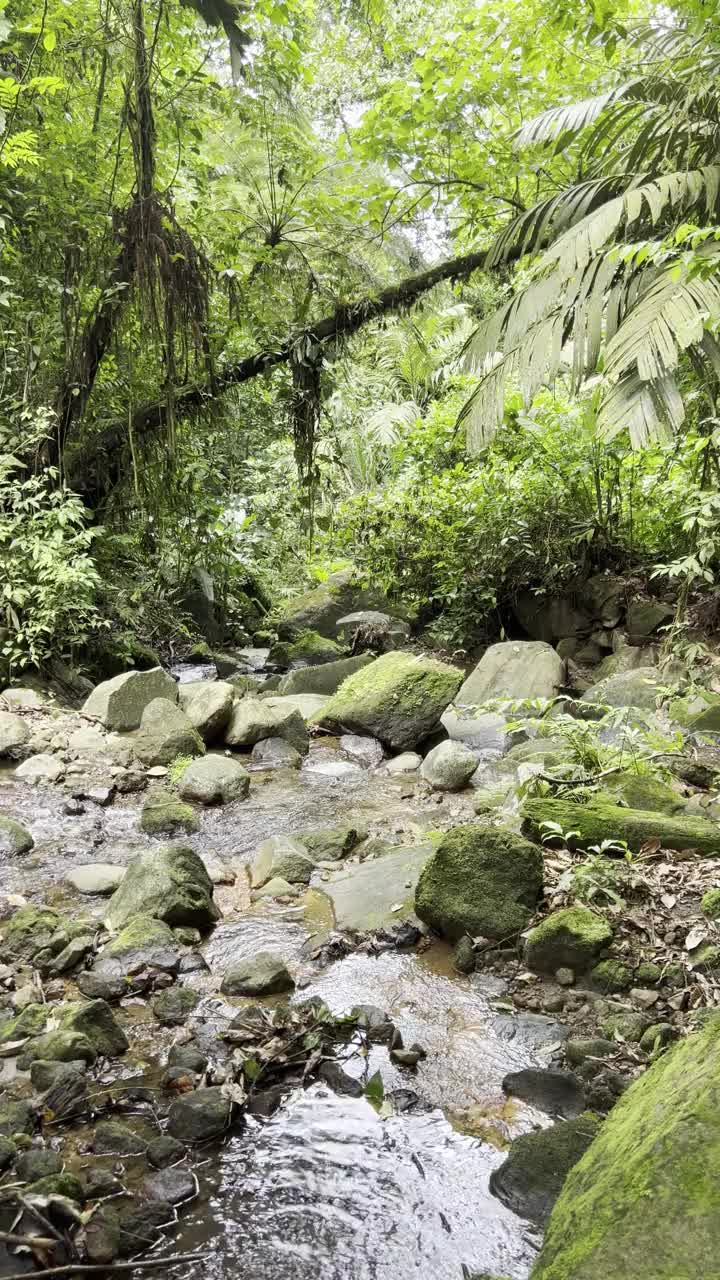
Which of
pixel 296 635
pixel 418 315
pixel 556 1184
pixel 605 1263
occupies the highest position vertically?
pixel 418 315

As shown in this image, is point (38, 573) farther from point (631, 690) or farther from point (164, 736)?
point (631, 690)

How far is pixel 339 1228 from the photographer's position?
6.10ft

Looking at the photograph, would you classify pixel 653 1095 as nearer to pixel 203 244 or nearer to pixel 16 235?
pixel 203 244

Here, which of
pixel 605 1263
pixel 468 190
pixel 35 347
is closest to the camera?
pixel 605 1263

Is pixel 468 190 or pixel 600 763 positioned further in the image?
pixel 468 190

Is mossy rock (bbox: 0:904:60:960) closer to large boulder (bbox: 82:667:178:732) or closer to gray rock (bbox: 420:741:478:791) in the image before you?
gray rock (bbox: 420:741:478:791)

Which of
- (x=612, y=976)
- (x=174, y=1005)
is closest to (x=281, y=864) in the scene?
(x=174, y=1005)

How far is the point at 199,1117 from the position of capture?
2141 millimetres

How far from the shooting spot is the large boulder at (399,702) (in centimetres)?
675

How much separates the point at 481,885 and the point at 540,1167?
1.37m

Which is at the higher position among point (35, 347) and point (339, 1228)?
point (35, 347)

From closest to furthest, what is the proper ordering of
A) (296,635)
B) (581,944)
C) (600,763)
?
(581,944) → (600,763) → (296,635)

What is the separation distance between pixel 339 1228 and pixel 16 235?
7.70m

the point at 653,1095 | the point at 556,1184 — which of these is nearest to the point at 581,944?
the point at 556,1184
